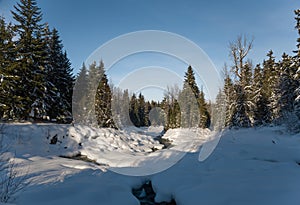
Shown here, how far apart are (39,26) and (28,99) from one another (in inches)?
269

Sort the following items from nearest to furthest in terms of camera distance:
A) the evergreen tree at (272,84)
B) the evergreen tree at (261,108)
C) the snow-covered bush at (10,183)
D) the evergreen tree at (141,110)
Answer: the snow-covered bush at (10,183) → the evergreen tree at (272,84) → the evergreen tree at (261,108) → the evergreen tree at (141,110)

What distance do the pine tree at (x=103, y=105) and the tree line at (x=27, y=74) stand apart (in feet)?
15.5

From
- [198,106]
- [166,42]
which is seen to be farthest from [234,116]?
[166,42]

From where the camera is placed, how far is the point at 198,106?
31.2 m

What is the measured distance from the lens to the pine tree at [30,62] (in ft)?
48.3

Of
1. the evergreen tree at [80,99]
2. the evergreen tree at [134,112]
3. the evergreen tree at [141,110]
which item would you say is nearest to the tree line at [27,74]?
the evergreen tree at [80,99]

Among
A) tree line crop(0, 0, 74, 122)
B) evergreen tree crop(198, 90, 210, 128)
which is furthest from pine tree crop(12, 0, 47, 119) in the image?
evergreen tree crop(198, 90, 210, 128)

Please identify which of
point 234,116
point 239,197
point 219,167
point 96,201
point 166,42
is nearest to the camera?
point 239,197

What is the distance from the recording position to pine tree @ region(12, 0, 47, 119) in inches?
580

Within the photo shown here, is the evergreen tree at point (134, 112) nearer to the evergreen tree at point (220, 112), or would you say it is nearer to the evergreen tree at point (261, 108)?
the evergreen tree at point (220, 112)

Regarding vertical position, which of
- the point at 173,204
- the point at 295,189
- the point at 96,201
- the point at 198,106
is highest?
the point at 198,106

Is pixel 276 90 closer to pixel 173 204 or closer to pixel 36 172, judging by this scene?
pixel 173 204

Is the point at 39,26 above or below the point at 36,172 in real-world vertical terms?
above

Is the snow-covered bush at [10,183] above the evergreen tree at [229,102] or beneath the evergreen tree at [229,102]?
beneath
